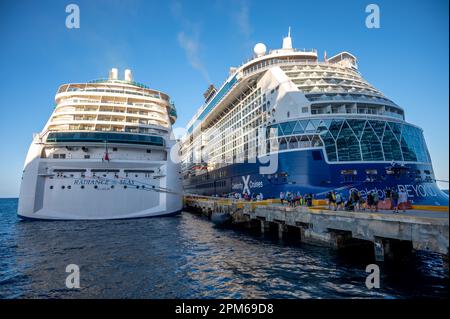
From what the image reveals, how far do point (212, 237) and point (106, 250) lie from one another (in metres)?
8.27

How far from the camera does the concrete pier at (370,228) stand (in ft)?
31.8

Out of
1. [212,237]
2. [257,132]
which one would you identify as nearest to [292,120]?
[257,132]

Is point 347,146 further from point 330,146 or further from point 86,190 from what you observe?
point 86,190

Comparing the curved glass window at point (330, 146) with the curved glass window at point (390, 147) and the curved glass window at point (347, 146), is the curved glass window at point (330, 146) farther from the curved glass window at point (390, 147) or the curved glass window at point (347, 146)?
the curved glass window at point (390, 147)

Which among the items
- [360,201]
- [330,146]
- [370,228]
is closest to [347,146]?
[330,146]

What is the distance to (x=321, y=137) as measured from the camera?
25188mm

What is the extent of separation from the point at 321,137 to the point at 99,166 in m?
23.1

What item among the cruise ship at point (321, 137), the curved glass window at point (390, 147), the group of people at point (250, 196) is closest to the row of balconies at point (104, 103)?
the cruise ship at point (321, 137)

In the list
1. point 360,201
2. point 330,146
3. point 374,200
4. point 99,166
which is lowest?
point 360,201

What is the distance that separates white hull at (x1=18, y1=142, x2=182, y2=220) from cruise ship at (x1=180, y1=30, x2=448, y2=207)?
13523mm

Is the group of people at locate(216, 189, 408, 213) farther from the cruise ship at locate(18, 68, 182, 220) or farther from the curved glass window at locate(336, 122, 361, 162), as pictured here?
the cruise ship at locate(18, 68, 182, 220)
